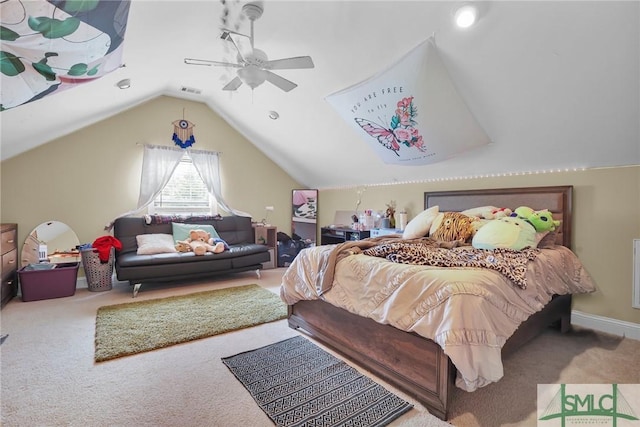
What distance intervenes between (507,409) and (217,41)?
3544 millimetres

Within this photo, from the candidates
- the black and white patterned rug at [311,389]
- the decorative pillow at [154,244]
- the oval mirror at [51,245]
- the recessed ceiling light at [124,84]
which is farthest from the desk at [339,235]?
the oval mirror at [51,245]

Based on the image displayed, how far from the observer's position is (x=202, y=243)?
4340 mm

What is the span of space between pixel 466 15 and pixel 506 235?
1.65 meters

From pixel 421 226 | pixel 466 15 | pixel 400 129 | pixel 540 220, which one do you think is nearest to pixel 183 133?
pixel 400 129

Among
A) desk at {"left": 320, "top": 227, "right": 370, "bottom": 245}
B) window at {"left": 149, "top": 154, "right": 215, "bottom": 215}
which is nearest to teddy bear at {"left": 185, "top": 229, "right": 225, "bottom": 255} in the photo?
window at {"left": 149, "top": 154, "right": 215, "bottom": 215}

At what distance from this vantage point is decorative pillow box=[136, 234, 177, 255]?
13.3ft

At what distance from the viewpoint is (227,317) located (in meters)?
3.00

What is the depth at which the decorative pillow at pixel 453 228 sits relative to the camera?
2.94 meters

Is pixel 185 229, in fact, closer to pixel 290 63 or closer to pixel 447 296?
pixel 290 63

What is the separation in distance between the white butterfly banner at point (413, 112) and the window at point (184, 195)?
9.13 feet

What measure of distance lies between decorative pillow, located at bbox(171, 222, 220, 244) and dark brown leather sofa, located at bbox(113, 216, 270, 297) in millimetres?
149

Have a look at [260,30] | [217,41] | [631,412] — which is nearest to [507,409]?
[631,412]

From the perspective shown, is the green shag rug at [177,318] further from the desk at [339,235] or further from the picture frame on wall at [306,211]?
the picture frame on wall at [306,211]

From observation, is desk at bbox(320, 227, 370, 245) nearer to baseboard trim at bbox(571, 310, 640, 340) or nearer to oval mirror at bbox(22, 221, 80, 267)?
baseboard trim at bbox(571, 310, 640, 340)
